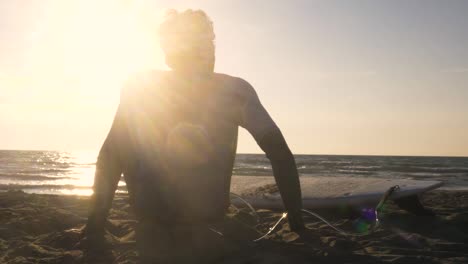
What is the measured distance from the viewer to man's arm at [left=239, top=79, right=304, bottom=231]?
288 cm

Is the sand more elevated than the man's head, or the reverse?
the man's head

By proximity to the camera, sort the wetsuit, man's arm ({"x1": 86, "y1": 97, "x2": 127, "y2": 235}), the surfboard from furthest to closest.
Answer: the surfboard → man's arm ({"x1": 86, "y1": 97, "x2": 127, "y2": 235}) → the wetsuit

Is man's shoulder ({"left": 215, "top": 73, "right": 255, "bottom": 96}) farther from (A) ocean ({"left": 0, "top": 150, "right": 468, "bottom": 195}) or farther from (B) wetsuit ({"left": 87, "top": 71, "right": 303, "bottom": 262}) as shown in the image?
(A) ocean ({"left": 0, "top": 150, "right": 468, "bottom": 195})

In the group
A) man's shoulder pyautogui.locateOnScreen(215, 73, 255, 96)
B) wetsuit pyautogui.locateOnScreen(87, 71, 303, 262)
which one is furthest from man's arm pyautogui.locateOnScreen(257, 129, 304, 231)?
man's shoulder pyautogui.locateOnScreen(215, 73, 255, 96)

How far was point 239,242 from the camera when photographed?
3.43 metres

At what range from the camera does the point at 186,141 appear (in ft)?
9.32

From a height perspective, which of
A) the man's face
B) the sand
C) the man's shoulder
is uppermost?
the man's face

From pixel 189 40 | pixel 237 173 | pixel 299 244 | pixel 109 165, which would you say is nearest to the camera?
pixel 189 40

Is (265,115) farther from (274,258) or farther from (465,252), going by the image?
(465,252)

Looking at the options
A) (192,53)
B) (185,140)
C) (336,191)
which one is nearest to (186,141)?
(185,140)

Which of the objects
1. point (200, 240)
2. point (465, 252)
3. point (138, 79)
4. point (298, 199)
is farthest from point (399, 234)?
point (138, 79)

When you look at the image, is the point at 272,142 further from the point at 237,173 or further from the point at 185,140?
the point at 237,173

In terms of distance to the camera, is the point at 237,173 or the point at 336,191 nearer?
the point at 336,191

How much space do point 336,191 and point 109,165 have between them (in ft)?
12.5
